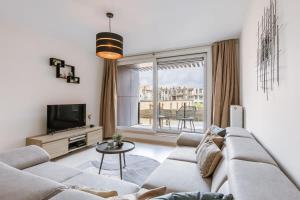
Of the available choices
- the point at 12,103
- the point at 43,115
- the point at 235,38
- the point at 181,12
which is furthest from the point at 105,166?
the point at 235,38

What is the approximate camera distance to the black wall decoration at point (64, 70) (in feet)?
12.1

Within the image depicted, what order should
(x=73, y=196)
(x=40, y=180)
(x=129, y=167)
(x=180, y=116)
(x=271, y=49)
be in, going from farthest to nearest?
(x=180, y=116)
(x=129, y=167)
(x=271, y=49)
(x=40, y=180)
(x=73, y=196)

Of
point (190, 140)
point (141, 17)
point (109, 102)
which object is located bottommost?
point (190, 140)

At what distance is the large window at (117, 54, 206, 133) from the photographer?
4.55 m

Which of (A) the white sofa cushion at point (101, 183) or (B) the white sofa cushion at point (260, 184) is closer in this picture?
(B) the white sofa cushion at point (260, 184)

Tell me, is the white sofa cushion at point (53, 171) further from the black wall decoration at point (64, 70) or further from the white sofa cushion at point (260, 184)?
the black wall decoration at point (64, 70)

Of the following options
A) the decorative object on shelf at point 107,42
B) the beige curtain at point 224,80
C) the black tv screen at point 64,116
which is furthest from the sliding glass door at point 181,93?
the decorative object on shelf at point 107,42

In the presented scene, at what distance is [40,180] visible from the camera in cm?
93

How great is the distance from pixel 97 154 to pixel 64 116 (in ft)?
3.69

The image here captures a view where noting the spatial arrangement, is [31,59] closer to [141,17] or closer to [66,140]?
[66,140]

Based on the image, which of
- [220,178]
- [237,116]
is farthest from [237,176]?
[237,116]

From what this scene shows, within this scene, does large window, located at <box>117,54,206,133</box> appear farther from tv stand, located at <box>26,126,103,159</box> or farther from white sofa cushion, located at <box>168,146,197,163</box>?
white sofa cushion, located at <box>168,146,197,163</box>

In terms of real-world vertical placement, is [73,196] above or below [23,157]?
above

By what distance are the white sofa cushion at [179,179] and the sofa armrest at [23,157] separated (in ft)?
4.18
